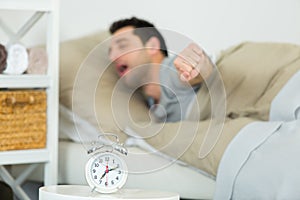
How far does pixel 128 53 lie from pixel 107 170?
697 millimetres

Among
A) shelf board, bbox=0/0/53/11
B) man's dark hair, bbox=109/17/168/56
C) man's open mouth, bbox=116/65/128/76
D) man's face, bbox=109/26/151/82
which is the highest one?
shelf board, bbox=0/0/53/11

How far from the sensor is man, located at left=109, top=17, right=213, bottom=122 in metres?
1.99

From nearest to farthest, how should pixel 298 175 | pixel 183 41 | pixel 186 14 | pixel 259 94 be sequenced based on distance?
1. pixel 298 175
2. pixel 183 41
3. pixel 259 94
4. pixel 186 14

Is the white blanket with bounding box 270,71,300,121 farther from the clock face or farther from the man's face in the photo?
the clock face

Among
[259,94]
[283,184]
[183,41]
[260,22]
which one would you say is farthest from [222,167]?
[260,22]

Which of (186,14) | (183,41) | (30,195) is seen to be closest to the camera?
(183,41)

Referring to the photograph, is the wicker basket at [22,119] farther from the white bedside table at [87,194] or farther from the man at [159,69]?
the white bedside table at [87,194]

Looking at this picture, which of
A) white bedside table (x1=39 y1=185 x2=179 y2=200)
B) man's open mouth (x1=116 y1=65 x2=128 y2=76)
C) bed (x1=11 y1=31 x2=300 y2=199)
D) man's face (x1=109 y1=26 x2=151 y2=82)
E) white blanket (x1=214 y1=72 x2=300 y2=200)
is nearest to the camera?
white bedside table (x1=39 y1=185 x2=179 y2=200)

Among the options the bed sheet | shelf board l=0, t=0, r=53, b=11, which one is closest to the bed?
the bed sheet

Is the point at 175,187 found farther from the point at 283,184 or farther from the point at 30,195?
the point at 30,195

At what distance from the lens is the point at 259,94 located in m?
2.55

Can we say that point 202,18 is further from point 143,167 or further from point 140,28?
point 143,167

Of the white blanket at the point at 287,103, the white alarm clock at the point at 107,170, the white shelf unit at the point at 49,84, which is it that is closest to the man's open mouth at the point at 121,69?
the white shelf unit at the point at 49,84

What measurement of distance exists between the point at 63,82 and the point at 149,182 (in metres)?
0.58
